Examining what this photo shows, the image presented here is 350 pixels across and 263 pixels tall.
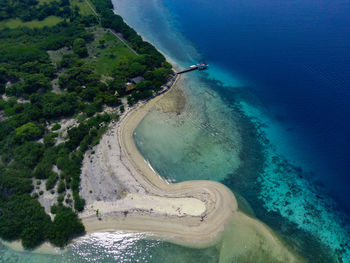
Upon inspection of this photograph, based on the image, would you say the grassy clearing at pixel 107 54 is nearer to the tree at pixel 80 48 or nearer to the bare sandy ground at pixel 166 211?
the tree at pixel 80 48

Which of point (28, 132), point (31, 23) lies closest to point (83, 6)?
point (31, 23)

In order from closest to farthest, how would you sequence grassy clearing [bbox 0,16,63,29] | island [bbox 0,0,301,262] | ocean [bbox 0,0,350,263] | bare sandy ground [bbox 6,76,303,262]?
bare sandy ground [bbox 6,76,303,262] < ocean [bbox 0,0,350,263] < island [bbox 0,0,301,262] < grassy clearing [bbox 0,16,63,29]

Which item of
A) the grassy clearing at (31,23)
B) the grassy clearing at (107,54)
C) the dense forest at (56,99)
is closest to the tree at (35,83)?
the dense forest at (56,99)

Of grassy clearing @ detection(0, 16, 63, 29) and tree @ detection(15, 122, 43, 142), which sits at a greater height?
tree @ detection(15, 122, 43, 142)

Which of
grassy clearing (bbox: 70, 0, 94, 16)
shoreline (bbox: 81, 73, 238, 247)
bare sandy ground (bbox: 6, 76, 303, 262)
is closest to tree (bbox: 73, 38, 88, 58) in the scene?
grassy clearing (bbox: 70, 0, 94, 16)

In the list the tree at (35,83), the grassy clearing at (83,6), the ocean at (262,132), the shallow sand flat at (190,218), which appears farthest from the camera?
the grassy clearing at (83,6)

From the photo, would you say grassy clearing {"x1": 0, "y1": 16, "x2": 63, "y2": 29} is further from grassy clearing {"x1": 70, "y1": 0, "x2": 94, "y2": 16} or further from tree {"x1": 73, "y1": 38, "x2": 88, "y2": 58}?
tree {"x1": 73, "y1": 38, "x2": 88, "y2": 58}
